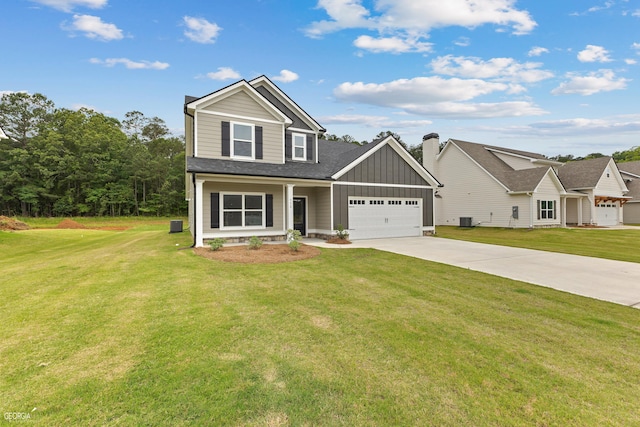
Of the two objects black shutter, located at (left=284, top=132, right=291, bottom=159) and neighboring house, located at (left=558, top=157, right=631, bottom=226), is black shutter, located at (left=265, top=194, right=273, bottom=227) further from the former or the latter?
neighboring house, located at (left=558, top=157, right=631, bottom=226)

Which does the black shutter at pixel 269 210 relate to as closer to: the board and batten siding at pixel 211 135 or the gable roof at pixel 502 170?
the board and batten siding at pixel 211 135

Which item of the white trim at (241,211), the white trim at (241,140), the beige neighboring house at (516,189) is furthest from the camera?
the beige neighboring house at (516,189)

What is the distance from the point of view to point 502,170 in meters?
23.3

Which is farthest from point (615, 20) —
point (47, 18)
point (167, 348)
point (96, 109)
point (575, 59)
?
point (96, 109)

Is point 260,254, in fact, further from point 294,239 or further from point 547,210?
point 547,210

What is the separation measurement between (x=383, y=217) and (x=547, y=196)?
14882 mm

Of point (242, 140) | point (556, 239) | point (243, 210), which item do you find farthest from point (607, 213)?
point (242, 140)

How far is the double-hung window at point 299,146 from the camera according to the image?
48.9 feet

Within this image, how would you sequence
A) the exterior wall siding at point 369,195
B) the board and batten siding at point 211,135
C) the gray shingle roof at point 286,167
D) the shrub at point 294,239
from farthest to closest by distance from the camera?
1. the exterior wall siding at point 369,195
2. the board and batten siding at point 211,135
3. the gray shingle roof at point 286,167
4. the shrub at point 294,239

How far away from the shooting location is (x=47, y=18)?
13258 millimetres

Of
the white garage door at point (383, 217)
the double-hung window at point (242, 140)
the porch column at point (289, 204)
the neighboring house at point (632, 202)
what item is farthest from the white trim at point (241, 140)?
the neighboring house at point (632, 202)

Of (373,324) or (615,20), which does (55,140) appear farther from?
(615,20)

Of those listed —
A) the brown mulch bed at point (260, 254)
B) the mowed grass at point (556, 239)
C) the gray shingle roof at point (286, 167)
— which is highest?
the gray shingle roof at point (286, 167)

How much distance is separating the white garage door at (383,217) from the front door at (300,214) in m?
2.40
